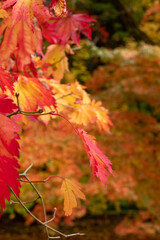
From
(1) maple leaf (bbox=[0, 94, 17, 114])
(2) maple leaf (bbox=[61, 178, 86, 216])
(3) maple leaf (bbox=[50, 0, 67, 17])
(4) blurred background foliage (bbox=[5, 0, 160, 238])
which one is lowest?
→ (4) blurred background foliage (bbox=[5, 0, 160, 238])

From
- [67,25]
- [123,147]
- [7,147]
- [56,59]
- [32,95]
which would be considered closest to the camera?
[7,147]

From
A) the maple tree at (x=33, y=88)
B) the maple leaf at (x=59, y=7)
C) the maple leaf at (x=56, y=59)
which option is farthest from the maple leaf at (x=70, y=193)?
the maple leaf at (x=56, y=59)

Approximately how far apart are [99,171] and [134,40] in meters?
6.77

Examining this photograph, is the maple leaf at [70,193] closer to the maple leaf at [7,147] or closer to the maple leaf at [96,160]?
the maple leaf at [96,160]

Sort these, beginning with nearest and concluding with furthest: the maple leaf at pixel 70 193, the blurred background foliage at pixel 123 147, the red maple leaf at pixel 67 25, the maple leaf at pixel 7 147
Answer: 1. the maple leaf at pixel 7 147
2. the maple leaf at pixel 70 193
3. the red maple leaf at pixel 67 25
4. the blurred background foliage at pixel 123 147

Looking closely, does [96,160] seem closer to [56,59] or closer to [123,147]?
[56,59]

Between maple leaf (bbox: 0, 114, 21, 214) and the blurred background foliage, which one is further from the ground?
maple leaf (bbox: 0, 114, 21, 214)

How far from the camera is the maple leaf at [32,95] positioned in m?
0.64

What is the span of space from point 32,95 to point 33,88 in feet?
0.05

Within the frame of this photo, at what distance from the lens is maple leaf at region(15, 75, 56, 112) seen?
0.64 meters

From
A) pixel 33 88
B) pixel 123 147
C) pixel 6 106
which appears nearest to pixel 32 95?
pixel 33 88

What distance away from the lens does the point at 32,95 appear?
25.8 inches

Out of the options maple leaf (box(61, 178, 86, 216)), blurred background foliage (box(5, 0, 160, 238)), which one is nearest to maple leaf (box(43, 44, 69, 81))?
maple leaf (box(61, 178, 86, 216))

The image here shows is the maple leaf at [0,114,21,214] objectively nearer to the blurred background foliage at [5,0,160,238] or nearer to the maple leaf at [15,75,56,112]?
the maple leaf at [15,75,56,112]
